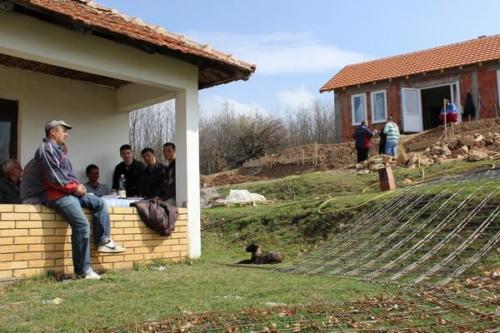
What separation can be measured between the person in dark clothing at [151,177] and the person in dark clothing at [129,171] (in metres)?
0.28

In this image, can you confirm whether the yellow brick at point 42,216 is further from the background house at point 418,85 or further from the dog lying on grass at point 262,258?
the background house at point 418,85

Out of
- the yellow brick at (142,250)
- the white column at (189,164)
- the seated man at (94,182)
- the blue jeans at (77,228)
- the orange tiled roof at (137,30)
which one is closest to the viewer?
the blue jeans at (77,228)

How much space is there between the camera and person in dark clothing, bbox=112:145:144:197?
27.8 feet

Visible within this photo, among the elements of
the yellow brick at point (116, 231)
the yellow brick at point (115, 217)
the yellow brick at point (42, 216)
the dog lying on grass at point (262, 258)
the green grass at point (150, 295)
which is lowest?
the green grass at point (150, 295)

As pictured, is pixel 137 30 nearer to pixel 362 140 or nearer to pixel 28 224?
pixel 28 224

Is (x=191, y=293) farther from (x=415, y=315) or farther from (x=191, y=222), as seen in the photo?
(x=191, y=222)

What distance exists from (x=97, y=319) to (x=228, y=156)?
98.8 ft

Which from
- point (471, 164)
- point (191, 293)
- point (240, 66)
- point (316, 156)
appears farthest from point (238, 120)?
point (191, 293)

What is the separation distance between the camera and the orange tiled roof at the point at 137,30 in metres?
5.86

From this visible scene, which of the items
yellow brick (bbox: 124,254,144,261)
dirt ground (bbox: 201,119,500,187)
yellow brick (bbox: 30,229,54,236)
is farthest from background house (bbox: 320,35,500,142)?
yellow brick (bbox: 30,229,54,236)

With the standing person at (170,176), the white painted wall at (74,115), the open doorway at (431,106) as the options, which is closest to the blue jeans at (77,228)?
the standing person at (170,176)

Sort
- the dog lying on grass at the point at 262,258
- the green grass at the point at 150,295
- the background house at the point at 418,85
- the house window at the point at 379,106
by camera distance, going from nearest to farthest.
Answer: the green grass at the point at 150,295
the dog lying on grass at the point at 262,258
the background house at the point at 418,85
the house window at the point at 379,106

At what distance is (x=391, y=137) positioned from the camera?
57.2ft

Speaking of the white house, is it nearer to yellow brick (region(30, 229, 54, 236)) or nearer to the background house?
yellow brick (region(30, 229, 54, 236))
